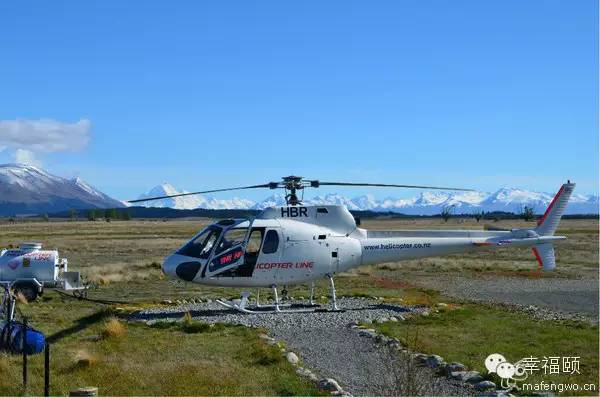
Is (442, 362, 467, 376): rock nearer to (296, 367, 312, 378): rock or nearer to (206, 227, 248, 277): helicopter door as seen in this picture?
(296, 367, 312, 378): rock

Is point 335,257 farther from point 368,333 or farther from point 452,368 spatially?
point 452,368

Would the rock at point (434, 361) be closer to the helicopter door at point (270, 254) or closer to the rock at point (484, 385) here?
the rock at point (484, 385)

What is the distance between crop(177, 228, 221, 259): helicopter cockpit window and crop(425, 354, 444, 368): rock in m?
8.81

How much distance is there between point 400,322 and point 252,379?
7678 millimetres

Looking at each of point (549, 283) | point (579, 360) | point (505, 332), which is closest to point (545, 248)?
point (505, 332)

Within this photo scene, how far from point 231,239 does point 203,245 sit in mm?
876

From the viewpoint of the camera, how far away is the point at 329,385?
38.7 ft

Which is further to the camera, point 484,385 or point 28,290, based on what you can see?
point 28,290

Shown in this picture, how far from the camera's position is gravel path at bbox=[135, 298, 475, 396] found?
12.0m

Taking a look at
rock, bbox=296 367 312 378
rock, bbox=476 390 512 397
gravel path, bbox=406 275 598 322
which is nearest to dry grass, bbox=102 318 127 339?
rock, bbox=296 367 312 378

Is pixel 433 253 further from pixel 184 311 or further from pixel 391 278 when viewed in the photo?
pixel 391 278

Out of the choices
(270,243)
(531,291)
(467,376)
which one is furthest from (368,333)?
(531,291)

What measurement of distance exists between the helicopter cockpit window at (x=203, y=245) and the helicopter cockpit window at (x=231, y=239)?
22 cm

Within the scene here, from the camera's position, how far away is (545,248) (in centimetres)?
2228
